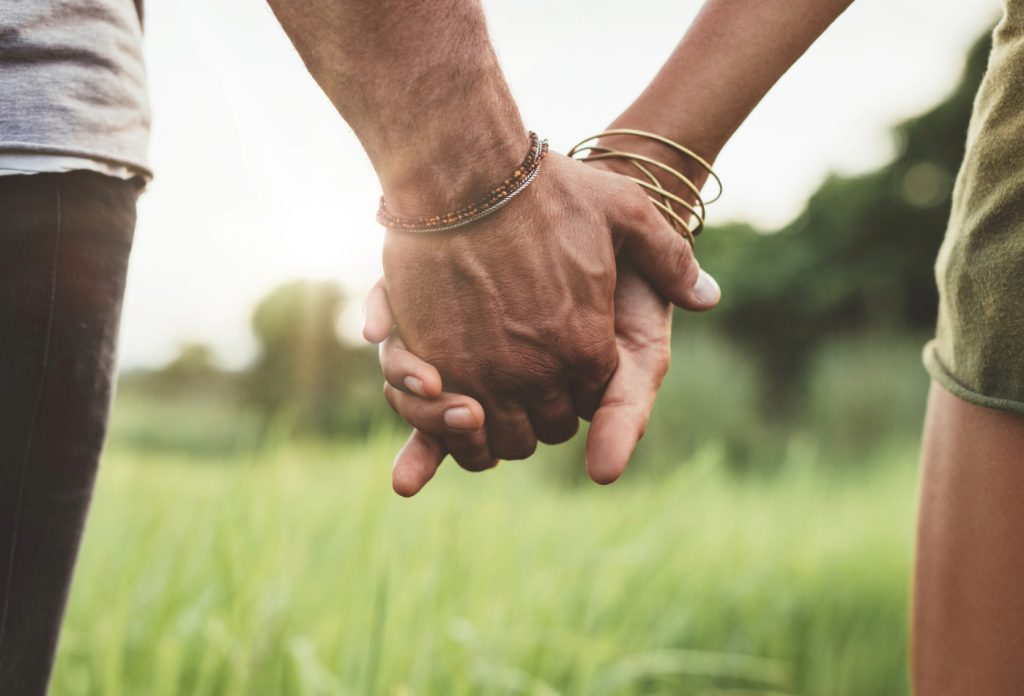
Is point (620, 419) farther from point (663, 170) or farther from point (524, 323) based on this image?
point (663, 170)

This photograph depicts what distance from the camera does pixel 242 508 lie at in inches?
80.1

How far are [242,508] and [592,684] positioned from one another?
2.85 ft

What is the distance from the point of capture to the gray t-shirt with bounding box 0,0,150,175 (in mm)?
730

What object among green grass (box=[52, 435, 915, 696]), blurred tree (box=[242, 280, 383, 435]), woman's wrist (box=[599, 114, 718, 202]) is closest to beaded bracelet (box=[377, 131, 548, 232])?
woman's wrist (box=[599, 114, 718, 202])

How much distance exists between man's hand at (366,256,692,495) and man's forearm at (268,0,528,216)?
0.60 ft

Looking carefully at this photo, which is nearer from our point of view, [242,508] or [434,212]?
[434,212]

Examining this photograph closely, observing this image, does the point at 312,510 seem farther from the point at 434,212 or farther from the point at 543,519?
the point at 434,212

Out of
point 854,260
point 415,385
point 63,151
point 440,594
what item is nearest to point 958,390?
point 415,385

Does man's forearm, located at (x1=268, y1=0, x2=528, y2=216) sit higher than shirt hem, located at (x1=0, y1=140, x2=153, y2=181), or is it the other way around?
man's forearm, located at (x1=268, y1=0, x2=528, y2=216)

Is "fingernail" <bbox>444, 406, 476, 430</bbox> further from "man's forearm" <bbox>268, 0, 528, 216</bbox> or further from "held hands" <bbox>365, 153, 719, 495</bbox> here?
"man's forearm" <bbox>268, 0, 528, 216</bbox>

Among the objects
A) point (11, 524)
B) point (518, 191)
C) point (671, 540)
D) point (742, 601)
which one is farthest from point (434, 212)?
point (742, 601)

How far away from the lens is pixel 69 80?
0.76m

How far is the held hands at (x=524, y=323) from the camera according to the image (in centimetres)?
99

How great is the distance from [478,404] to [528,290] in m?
0.14
